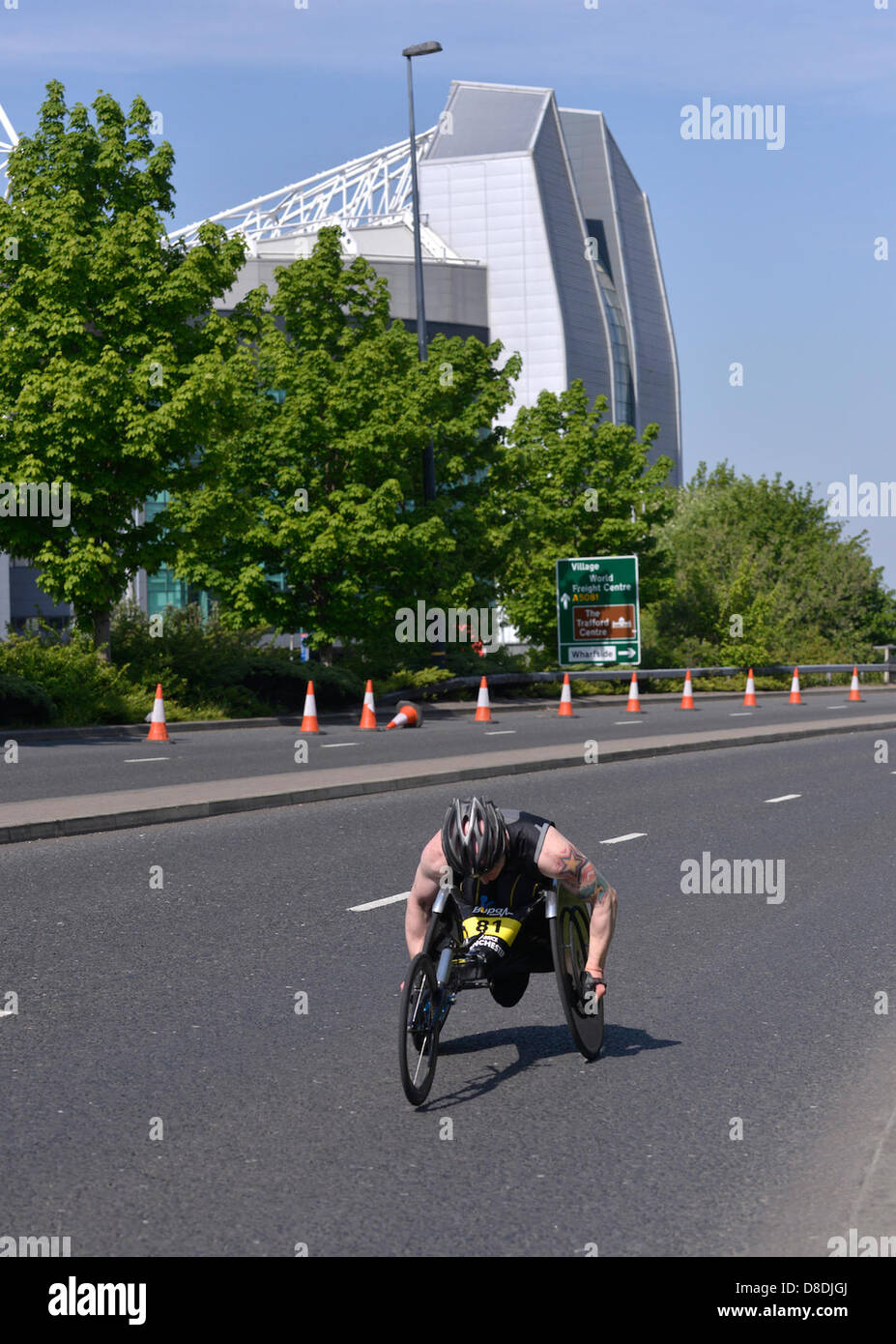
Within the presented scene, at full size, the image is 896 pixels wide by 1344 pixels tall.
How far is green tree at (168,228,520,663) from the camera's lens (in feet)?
106

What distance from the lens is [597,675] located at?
4141 centimetres

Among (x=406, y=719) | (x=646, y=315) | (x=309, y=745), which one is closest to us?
(x=309, y=745)

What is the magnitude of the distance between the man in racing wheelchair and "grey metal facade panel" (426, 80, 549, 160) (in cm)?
12229

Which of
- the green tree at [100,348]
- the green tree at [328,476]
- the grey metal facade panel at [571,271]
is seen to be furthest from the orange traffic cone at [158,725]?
the grey metal facade panel at [571,271]

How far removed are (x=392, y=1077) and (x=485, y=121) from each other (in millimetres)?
128884

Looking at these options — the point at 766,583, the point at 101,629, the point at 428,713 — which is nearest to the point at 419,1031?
the point at 101,629

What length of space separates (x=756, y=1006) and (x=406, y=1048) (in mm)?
2436

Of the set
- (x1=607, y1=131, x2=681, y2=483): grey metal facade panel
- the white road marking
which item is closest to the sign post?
the white road marking

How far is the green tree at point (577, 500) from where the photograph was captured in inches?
1800

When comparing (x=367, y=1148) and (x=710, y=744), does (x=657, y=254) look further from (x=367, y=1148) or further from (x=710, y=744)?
(x=367, y=1148)

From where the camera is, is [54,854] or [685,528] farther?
[685,528]

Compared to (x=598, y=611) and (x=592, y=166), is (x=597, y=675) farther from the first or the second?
(x=592, y=166)

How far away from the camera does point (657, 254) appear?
143875mm
